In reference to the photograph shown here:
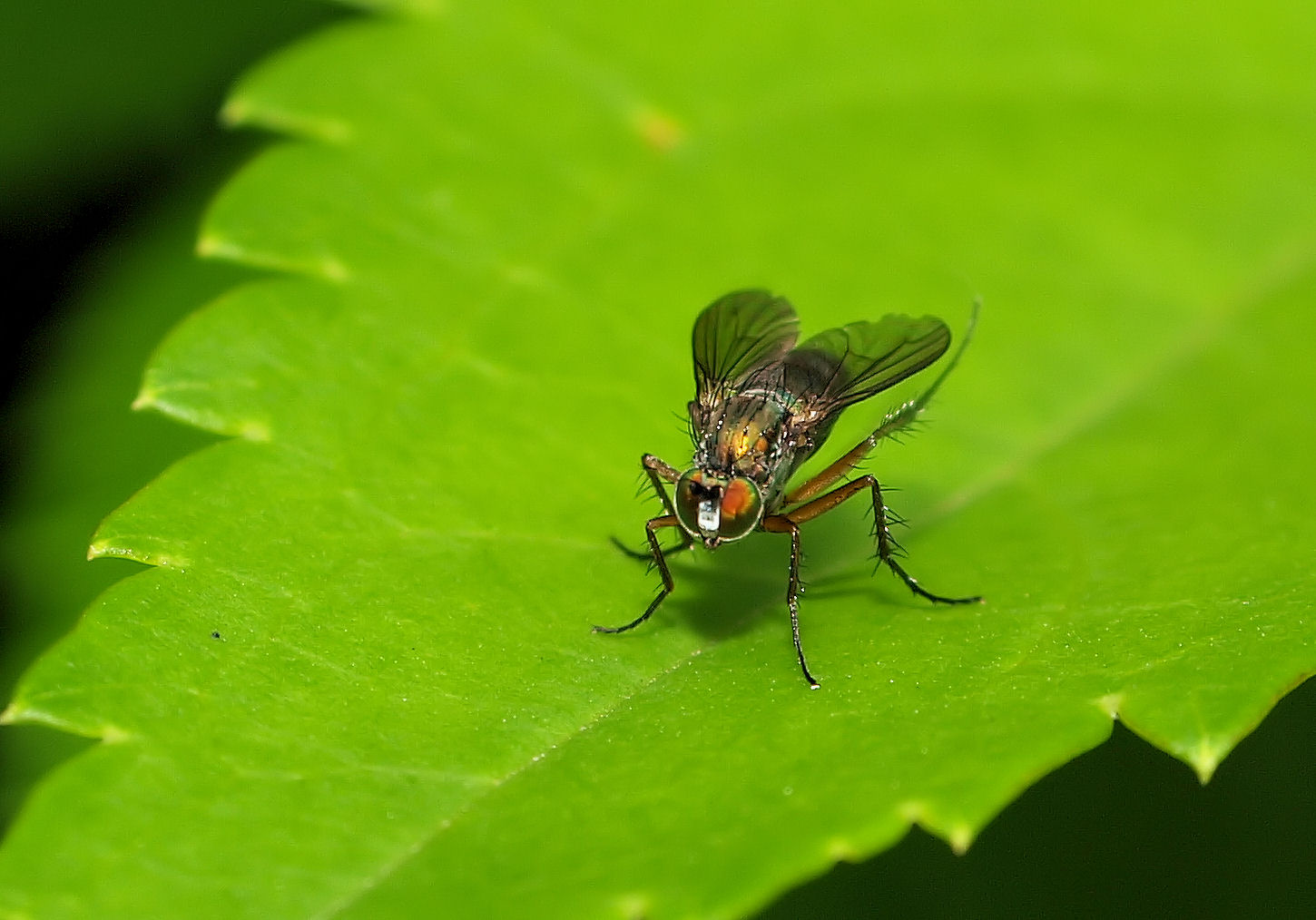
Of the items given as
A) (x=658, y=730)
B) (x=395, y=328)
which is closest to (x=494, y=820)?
(x=658, y=730)

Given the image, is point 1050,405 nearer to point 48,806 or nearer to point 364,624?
point 364,624

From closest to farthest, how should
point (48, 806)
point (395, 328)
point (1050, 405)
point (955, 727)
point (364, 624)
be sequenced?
1. point (48, 806)
2. point (955, 727)
3. point (364, 624)
4. point (395, 328)
5. point (1050, 405)

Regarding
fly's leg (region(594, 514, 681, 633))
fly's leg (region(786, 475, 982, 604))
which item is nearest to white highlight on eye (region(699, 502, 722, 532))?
fly's leg (region(594, 514, 681, 633))

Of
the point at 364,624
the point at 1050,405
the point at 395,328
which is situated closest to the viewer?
the point at 364,624

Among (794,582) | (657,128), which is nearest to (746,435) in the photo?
(794,582)

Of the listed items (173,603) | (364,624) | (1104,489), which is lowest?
(1104,489)

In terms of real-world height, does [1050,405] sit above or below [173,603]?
below
